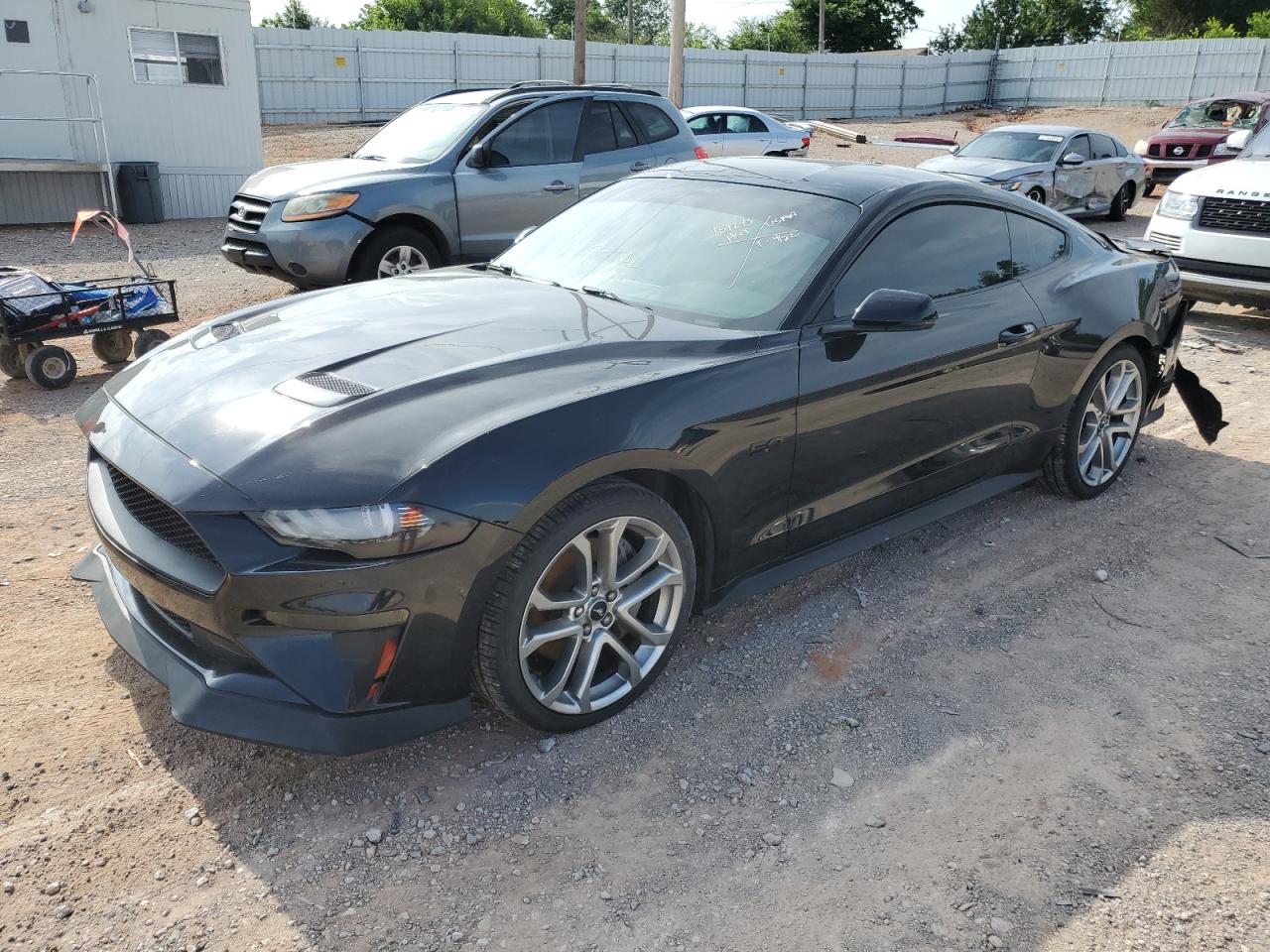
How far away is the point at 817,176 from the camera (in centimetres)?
425

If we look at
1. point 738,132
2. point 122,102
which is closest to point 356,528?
point 122,102

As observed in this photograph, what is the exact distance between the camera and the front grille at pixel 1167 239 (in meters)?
8.83

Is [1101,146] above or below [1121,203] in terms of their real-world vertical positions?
above

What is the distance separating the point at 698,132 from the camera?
718 inches

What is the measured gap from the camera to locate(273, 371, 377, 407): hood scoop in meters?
3.01

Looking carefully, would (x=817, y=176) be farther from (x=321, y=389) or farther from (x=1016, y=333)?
(x=321, y=389)

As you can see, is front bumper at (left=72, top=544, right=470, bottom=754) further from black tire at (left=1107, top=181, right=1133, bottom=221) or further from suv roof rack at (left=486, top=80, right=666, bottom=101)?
black tire at (left=1107, top=181, right=1133, bottom=221)

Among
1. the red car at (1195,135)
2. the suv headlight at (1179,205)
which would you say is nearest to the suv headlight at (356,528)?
the suv headlight at (1179,205)

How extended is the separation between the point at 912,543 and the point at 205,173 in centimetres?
1358

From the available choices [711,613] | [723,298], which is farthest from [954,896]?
[723,298]

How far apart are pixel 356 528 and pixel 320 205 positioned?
6271 mm

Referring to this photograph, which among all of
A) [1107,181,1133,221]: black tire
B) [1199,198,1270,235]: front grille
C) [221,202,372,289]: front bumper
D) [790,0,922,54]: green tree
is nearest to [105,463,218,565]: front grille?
[221,202,372,289]: front bumper

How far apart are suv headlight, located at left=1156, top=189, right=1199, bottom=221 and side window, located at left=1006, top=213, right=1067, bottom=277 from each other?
197 inches

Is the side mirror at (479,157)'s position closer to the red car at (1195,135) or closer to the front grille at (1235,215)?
the front grille at (1235,215)
